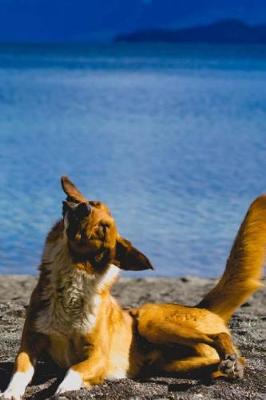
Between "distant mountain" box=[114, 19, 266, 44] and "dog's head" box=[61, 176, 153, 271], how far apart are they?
585ft

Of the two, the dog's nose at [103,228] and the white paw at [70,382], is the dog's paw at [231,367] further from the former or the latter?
the dog's nose at [103,228]

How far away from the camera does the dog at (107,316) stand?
18.7ft

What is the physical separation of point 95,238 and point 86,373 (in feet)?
2.79

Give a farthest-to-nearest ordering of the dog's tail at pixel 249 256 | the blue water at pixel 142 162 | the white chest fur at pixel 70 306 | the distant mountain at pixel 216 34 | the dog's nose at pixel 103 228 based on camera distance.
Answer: the distant mountain at pixel 216 34, the blue water at pixel 142 162, the dog's tail at pixel 249 256, the white chest fur at pixel 70 306, the dog's nose at pixel 103 228

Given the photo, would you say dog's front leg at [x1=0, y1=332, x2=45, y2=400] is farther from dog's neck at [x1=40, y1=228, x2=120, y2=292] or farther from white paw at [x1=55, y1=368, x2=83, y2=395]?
dog's neck at [x1=40, y1=228, x2=120, y2=292]

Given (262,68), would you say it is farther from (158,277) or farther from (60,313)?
(60,313)

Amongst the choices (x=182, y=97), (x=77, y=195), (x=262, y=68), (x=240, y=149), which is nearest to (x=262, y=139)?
(x=240, y=149)

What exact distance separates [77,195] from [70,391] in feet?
4.12

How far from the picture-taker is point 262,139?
32.5m

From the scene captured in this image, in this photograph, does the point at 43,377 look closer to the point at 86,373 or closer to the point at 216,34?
the point at 86,373

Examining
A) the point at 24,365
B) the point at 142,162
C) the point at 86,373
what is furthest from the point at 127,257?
the point at 142,162

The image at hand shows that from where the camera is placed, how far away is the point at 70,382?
5.64 metres

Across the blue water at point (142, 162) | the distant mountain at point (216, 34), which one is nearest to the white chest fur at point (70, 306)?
the blue water at point (142, 162)

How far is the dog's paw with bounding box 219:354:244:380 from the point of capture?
19.3 ft
